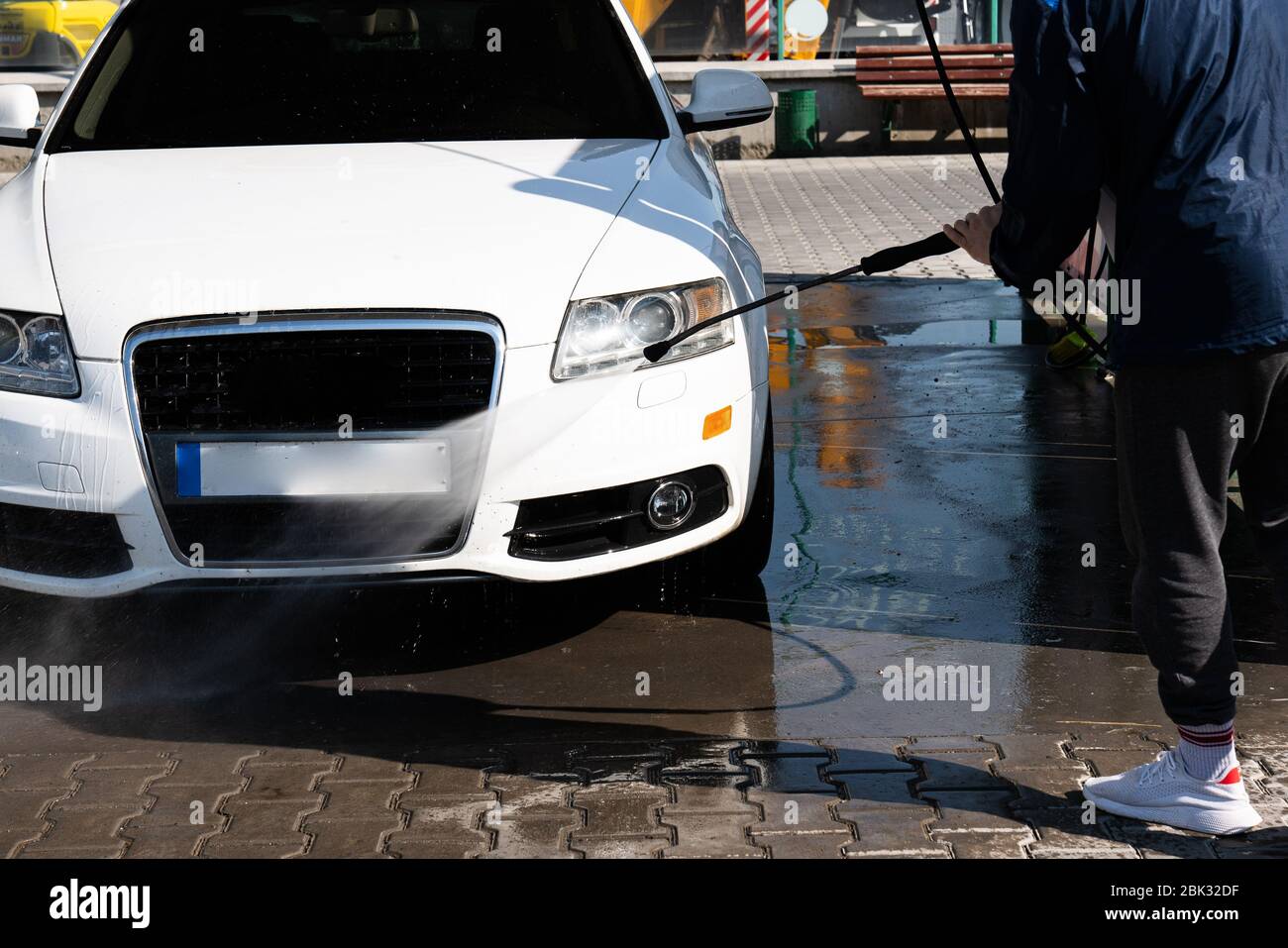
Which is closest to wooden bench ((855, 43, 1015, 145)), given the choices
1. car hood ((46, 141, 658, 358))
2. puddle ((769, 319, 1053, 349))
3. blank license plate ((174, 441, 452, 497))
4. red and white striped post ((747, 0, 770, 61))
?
red and white striped post ((747, 0, 770, 61))

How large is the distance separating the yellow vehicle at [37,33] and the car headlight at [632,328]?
54.3 ft

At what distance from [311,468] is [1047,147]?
1.83 meters

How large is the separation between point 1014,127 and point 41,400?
7.52 feet

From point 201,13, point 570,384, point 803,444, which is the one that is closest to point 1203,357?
point 570,384

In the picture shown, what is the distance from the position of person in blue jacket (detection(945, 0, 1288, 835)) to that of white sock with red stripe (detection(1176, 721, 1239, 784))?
3 cm

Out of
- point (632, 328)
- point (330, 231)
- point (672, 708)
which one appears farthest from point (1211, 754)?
point (330, 231)

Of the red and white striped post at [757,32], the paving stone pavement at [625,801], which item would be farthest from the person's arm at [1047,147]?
the red and white striped post at [757,32]

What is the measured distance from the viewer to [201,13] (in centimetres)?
557

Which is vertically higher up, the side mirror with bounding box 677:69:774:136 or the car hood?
the side mirror with bounding box 677:69:774:136

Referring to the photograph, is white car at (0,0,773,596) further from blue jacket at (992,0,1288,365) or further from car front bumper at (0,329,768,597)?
blue jacket at (992,0,1288,365)

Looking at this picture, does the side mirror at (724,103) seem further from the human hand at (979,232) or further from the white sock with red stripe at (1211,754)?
the white sock with red stripe at (1211,754)

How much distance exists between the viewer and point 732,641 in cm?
441

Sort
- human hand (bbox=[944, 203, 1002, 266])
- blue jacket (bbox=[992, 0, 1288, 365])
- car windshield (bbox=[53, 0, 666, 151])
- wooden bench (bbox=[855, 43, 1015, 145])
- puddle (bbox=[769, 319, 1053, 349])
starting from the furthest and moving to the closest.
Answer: wooden bench (bbox=[855, 43, 1015, 145]), puddle (bbox=[769, 319, 1053, 349]), car windshield (bbox=[53, 0, 666, 151]), human hand (bbox=[944, 203, 1002, 266]), blue jacket (bbox=[992, 0, 1288, 365])

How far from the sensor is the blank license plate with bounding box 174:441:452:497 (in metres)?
3.85
